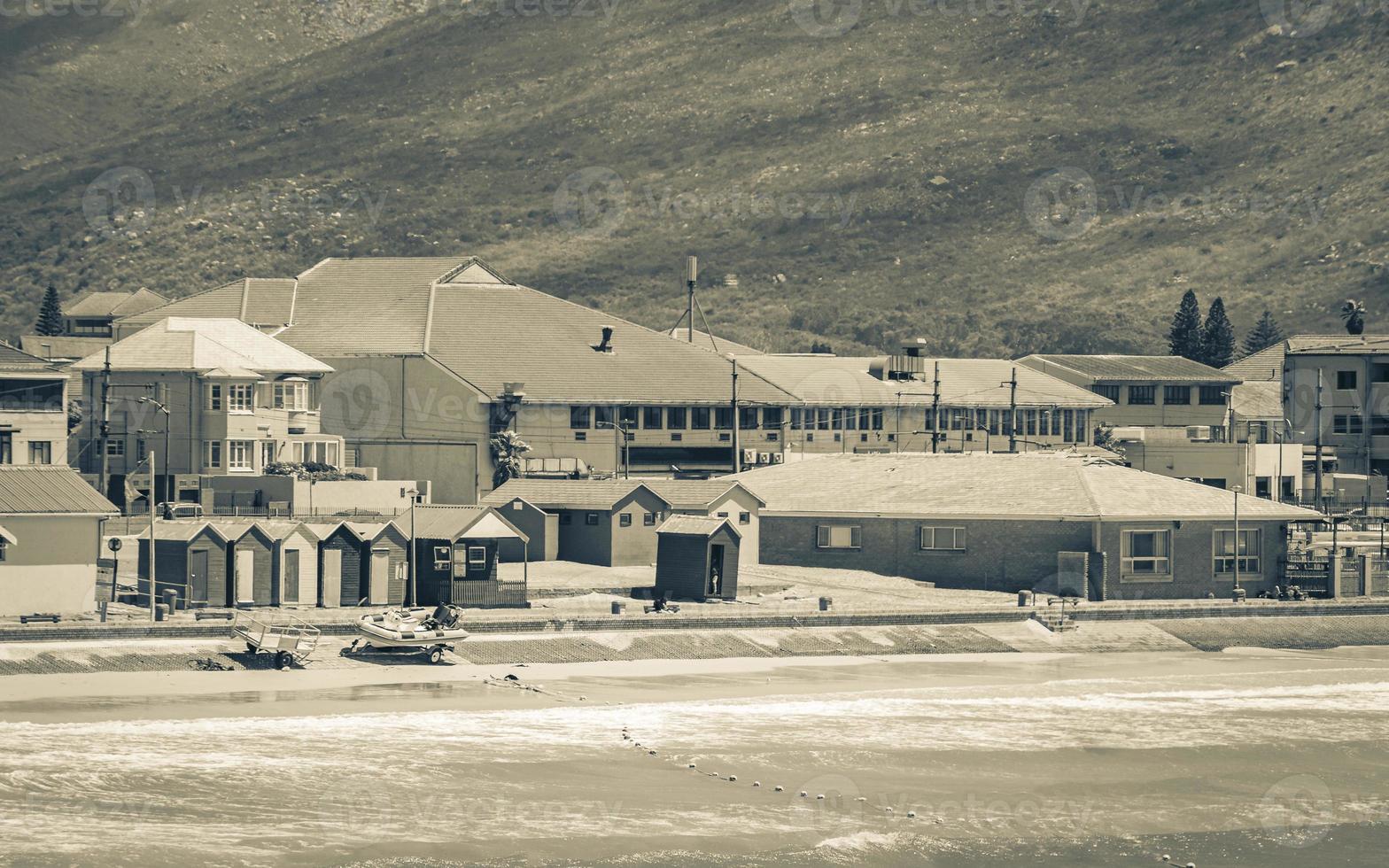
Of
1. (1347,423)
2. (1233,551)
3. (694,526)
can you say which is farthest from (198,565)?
(1347,423)

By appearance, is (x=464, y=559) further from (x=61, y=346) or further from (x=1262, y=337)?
(x=1262, y=337)

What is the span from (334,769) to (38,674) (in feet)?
41.0

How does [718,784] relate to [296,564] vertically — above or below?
below

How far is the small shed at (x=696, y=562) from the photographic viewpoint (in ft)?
251

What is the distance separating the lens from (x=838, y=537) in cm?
8525

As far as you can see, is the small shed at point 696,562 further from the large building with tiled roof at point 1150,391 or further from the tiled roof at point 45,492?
the large building with tiled roof at point 1150,391

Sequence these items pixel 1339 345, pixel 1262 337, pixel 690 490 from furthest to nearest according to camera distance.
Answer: pixel 1262 337 < pixel 1339 345 < pixel 690 490

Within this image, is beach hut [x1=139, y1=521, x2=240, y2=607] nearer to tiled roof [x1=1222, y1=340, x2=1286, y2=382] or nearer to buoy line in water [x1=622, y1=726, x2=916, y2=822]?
buoy line in water [x1=622, y1=726, x2=916, y2=822]

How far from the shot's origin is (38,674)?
58031 mm

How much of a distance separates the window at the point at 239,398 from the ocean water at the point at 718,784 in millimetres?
36018

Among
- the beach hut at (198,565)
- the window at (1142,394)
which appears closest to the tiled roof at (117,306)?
the window at (1142,394)

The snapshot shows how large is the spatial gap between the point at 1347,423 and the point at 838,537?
163 ft

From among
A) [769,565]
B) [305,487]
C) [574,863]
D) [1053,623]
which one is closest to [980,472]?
[769,565]

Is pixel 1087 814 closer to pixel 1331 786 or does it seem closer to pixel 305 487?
pixel 1331 786
